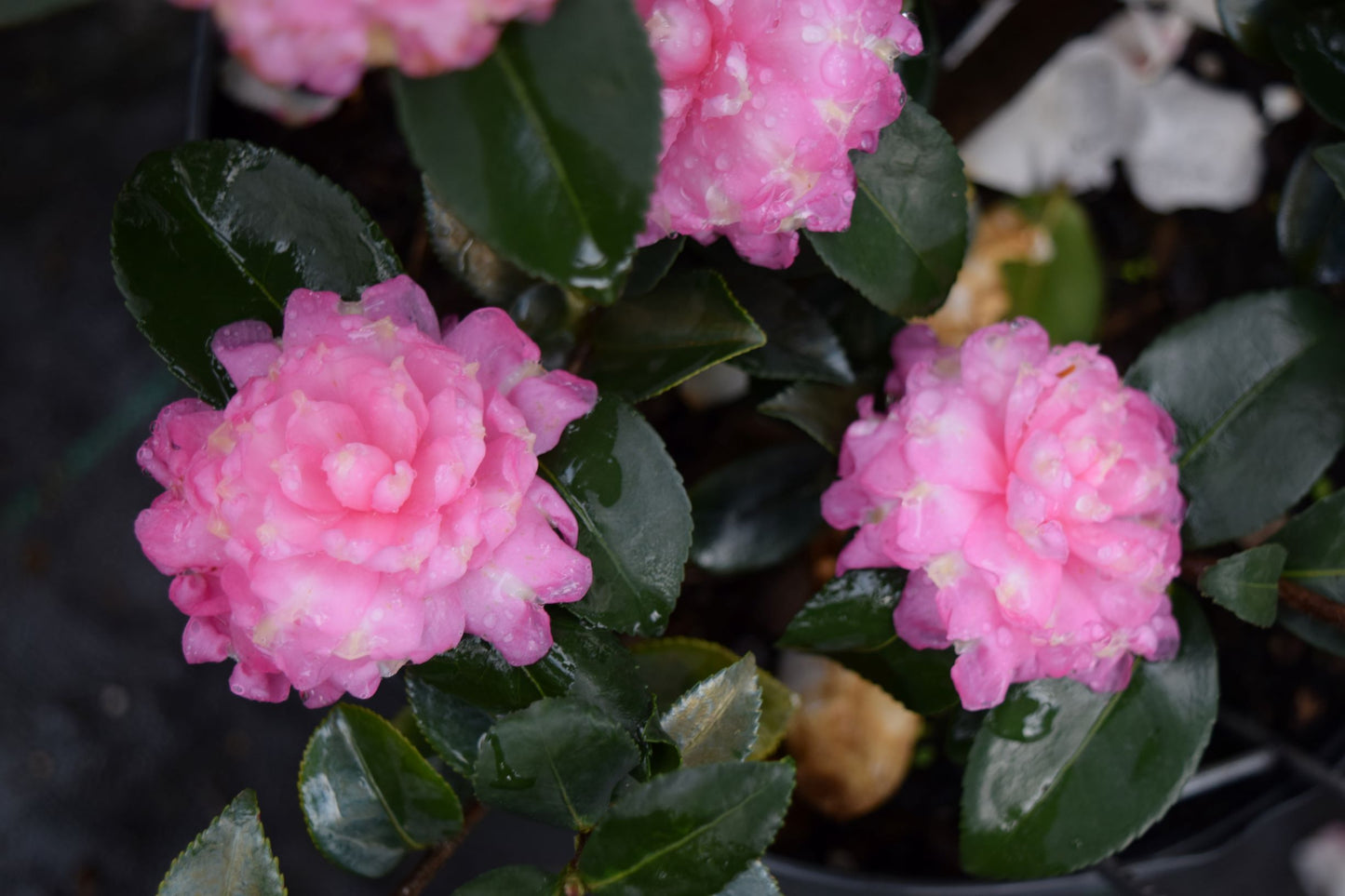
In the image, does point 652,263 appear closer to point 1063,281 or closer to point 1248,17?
point 1248,17

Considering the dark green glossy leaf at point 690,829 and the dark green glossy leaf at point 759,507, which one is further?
the dark green glossy leaf at point 759,507

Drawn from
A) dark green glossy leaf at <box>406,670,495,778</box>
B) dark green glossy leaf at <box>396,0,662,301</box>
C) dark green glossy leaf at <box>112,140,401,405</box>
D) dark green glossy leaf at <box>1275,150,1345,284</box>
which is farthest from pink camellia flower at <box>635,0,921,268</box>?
dark green glossy leaf at <box>1275,150,1345,284</box>

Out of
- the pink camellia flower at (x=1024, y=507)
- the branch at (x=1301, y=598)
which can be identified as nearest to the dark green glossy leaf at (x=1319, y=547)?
the branch at (x=1301, y=598)

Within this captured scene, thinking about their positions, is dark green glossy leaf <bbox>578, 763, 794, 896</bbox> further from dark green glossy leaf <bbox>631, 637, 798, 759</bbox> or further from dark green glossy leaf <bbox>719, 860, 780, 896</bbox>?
dark green glossy leaf <bbox>631, 637, 798, 759</bbox>

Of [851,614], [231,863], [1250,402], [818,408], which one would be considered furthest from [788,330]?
[231,863]

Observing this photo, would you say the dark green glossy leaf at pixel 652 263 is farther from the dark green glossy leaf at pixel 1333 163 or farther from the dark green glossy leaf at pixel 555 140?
the dark green glossy leaf at pixel 1333 163

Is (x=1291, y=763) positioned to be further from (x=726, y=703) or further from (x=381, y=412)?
(x=381, y=412)

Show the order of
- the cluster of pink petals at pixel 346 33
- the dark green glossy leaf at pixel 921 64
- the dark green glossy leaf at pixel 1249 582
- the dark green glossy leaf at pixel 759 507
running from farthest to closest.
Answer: the dark green glossy leaf at pixel 759 507 → the dark green glossy leaf at pixel 921 64 → the dark green glossy leaf at pixel 1249 582 → the cluster of pink petals at pixel 346 33
